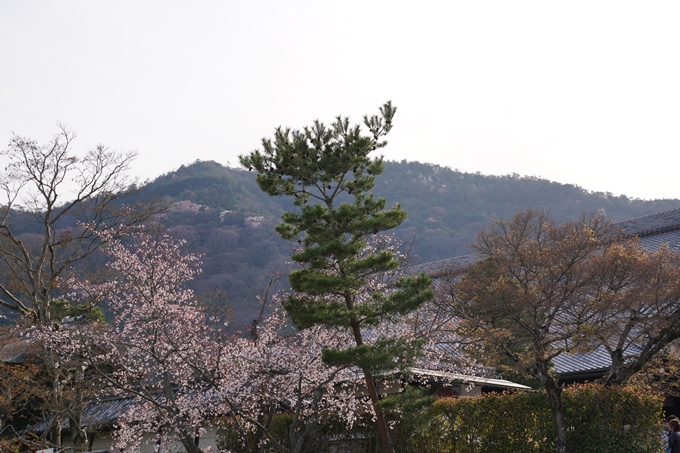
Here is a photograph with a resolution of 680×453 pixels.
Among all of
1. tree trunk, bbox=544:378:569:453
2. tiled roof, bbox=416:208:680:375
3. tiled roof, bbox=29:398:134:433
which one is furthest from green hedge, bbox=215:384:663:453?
tiled roof, bbox=29:398:134:433

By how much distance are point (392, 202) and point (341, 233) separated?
38.1 m

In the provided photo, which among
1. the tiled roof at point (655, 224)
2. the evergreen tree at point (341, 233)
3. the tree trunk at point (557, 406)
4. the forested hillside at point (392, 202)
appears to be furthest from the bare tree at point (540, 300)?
the forested hillside at point (392, 202)

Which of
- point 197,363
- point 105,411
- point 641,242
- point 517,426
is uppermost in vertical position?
point 641,242

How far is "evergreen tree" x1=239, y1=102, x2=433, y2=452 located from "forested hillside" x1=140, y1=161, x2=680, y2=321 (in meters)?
23.8

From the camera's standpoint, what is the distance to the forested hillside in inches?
1559

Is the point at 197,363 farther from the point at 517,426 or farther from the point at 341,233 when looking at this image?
the point at 517,426

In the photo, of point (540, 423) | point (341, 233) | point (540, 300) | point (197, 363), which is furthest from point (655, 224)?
point (197, 363)

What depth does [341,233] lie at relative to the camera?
8.75 m

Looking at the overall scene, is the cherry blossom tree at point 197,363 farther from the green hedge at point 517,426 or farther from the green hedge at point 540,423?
the green hedge at point 540,423

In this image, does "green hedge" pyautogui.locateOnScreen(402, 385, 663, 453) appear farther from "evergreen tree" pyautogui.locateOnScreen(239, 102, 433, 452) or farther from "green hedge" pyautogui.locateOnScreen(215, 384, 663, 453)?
"evergreen tree" pyautogui.locateOnScreen(239, 102, 433, 452)

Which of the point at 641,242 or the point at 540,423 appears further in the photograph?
the point at 641,242

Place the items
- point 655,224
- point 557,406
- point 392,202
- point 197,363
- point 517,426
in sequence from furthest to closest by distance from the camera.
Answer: point 392,202
point 655,224
point 197,363
point 517,426
point 557,406

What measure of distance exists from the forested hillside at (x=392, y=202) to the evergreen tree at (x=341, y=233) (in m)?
23.8

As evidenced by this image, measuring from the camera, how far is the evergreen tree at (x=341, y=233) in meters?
8.27
